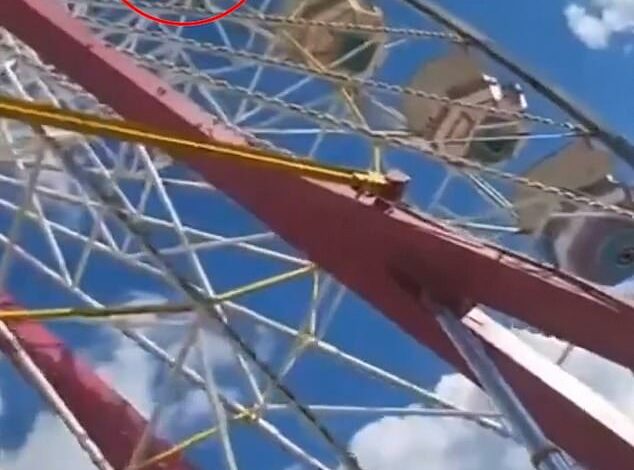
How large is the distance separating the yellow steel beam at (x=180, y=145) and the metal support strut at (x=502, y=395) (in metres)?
0.71

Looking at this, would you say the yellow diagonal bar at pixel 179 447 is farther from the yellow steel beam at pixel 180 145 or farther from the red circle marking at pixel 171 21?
the red circle marking at pixel 171 21

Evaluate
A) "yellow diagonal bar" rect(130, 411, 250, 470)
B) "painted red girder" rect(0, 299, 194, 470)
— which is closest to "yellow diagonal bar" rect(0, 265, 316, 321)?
"yellow diagonal bar" rect(130, 411, 250, 470)

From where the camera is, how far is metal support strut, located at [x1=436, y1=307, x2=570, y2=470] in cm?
598

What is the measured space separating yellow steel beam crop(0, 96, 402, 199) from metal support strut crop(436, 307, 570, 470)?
0.71 m

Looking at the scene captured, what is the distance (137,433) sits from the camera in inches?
412

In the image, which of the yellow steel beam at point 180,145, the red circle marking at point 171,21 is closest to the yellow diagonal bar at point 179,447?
the yellow steel beam at point 180,145

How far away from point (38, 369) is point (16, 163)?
268cm

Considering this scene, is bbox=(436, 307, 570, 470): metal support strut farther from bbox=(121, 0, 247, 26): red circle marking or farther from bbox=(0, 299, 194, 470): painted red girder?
bbox=(121, 0, 247, 26): red circle marking

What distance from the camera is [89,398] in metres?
10.7

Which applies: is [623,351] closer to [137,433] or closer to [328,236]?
[328,236]

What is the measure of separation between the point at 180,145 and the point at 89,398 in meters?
4.47

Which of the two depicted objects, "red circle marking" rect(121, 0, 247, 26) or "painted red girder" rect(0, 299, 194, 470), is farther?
"red circle marking" rect(121, 0, 247, 26)

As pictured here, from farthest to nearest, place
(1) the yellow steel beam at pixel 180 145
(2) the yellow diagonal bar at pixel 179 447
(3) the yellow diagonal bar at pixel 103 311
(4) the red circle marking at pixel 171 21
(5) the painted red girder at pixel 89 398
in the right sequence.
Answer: (4) the red circle marking at pixel 171 21 < (5) the painted red girder at pixel 89 398 < (2) the yellow diagonal bar at pixel 179 447 < (3) the yellow diagonal bar at pixel 103 311 < (1) the yellow steel beam at pixel 180 145

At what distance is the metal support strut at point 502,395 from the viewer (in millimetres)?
5984
